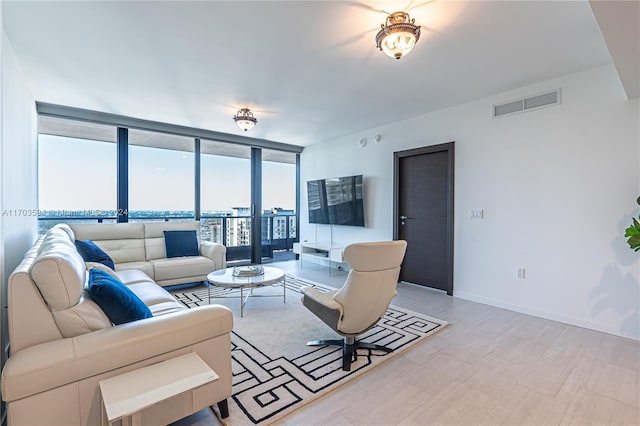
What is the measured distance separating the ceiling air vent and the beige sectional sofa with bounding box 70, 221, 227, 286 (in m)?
4.11

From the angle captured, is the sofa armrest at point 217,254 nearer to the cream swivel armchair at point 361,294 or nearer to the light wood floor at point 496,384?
the cream swivel armchair at point 361,294

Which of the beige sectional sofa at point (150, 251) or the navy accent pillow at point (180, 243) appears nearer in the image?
the beige sectional sofa at point (150, 251)

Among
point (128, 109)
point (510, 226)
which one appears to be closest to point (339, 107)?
point (510, 226)

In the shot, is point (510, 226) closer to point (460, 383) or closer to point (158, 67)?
point (460, 383)

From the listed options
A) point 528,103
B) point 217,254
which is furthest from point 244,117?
point 528,103

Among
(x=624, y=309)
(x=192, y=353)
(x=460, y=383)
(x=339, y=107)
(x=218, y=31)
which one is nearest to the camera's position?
(x=192, y=353)

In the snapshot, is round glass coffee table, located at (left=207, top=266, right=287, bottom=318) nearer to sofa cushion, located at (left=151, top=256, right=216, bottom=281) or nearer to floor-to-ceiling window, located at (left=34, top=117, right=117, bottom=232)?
sofa cushion, located at (left=151, top=256, right=216, bottom=281)

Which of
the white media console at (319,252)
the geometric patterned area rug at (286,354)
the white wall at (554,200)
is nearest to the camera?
the geometric patterned area rug at (286,354)

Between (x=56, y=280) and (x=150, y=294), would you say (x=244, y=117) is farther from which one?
(x=56, y=280)

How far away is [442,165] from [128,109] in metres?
4.44

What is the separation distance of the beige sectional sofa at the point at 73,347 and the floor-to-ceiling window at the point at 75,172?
371 cm

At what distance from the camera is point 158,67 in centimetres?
285

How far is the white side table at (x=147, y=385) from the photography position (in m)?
1.07

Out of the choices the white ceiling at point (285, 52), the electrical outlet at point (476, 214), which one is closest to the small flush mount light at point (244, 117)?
the white ceiling at point (285, 52)
